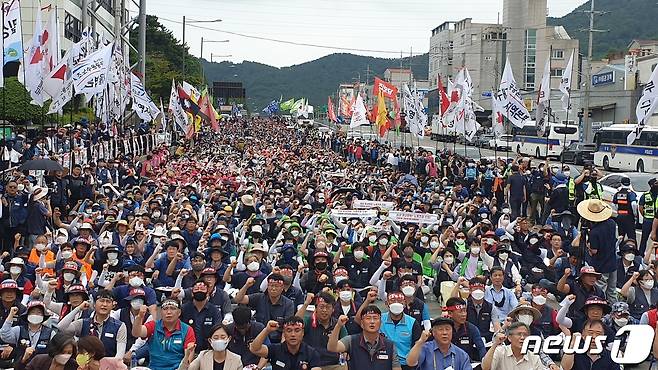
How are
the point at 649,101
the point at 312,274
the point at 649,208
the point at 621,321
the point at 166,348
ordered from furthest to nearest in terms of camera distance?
the point at 649,101 < the point at 649,208 < the point at 312,274 < the point at 621,321 < the point at 166,348

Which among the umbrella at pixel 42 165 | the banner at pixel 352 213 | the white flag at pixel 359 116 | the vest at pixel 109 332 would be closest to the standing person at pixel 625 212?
the banner at pixel 352 213

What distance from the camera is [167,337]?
732cm

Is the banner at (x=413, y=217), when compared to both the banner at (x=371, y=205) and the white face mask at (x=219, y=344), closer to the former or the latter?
the banner at (x=371, y=205)

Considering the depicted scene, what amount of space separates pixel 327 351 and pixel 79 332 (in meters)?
2.24

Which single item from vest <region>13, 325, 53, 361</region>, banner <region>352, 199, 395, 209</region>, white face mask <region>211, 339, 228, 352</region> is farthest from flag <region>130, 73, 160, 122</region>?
white face mask <region>211, 339, 228, 352</region>

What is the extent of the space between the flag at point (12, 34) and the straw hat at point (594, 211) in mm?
9886

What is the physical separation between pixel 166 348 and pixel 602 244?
637cm

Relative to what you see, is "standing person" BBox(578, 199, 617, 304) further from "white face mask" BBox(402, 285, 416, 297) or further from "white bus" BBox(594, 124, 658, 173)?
"white bus" BBox(594, 124, 658, 173)

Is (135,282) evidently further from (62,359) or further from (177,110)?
(177,110)

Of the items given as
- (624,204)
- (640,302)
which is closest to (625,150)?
(624,204)

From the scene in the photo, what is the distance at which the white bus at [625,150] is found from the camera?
3328 cm

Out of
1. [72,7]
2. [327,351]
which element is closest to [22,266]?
[327,351]

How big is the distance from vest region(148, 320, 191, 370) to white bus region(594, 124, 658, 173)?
2827 centimetres

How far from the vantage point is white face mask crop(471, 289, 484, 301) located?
832cm
